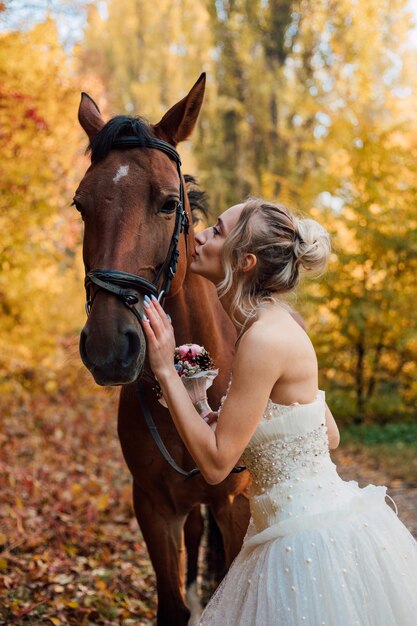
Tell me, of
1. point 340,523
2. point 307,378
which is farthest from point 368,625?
point 307,378

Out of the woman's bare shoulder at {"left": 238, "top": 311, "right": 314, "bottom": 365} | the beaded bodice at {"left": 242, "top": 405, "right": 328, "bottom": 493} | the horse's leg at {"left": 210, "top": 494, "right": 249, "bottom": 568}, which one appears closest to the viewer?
the woman's bare shoulder at {"left": 238, "top": 311, "right": 314, "bottom": 365}

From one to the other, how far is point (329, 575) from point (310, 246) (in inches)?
39.2

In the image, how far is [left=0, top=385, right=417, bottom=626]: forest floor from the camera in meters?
4.16

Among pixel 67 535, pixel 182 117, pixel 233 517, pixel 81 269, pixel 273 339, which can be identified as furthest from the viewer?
pixel 81 269

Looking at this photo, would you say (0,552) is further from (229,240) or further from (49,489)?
(229,240)

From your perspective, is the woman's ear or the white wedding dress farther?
the woman's ear

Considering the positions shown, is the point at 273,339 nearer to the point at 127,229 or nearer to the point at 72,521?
the point at 127,229

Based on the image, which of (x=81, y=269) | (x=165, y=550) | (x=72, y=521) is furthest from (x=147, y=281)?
(x=81, y=269)

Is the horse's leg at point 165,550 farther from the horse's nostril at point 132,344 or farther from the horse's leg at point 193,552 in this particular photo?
the horse's nostril at point 132,344

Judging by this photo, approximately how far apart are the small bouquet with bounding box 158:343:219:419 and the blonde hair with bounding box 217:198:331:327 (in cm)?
30

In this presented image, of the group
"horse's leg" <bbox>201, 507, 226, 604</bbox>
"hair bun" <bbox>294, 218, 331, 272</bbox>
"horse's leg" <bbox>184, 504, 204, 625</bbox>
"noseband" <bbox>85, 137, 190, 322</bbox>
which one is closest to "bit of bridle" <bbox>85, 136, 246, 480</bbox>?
"noseband" <bbox>85, 137, 190, 322</bbox>

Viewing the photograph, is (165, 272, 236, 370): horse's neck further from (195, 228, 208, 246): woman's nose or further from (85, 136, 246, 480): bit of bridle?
(195, 228, 208, 246): woman's nose

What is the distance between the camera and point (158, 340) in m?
2.20

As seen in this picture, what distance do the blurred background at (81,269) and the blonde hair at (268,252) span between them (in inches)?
41.8
